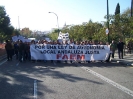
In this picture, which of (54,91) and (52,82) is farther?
(52,82)

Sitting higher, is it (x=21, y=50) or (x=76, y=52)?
(x=21, y=50)

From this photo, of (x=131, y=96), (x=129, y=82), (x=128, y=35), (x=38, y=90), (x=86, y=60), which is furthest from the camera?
(x=128, y=35)

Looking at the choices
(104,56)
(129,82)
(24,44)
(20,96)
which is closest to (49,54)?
(24,44)

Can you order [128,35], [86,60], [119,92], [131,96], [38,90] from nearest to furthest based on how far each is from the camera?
[131,96], [119,92], [38,90], [86,60], [128,35]

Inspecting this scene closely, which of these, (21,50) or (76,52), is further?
(21,50)

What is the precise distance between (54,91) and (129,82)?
3.29 m

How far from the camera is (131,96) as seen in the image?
6.71 metres

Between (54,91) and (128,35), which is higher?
(128,35)

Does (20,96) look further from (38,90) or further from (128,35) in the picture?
(128,35)

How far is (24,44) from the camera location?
18.4 m

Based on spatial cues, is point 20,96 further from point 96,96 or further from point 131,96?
point 131,96

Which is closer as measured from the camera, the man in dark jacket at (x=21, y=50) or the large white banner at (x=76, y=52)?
the large white banner at (x=76, y=52)

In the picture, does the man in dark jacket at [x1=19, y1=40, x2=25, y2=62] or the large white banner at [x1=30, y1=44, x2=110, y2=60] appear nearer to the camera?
the large white banner at [x1=30, y1=44, x2=110, y2=60]

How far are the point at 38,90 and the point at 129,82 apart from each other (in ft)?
12.4
